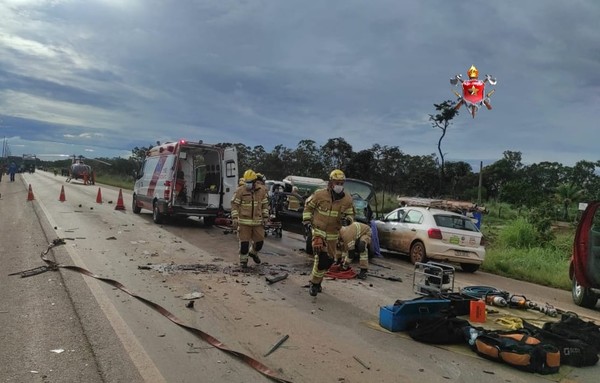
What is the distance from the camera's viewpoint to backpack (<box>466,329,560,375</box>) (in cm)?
491

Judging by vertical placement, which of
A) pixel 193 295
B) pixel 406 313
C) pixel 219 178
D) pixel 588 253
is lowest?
pixel 193 295

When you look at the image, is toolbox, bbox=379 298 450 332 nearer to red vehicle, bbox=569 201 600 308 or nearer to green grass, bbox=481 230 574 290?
red vehicle, bbox=569 201 600 308

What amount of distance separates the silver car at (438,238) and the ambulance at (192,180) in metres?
5.86

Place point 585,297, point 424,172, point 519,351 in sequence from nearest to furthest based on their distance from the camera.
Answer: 1. point 519,351
2. point 585,297
3. point 424,172

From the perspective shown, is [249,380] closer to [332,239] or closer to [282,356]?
[282,356]

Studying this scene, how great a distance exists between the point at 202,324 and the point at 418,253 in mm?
7484

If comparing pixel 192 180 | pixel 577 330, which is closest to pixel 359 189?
pixel 192 180

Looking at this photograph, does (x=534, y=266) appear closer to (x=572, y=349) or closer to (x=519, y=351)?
(x=572, y=349)

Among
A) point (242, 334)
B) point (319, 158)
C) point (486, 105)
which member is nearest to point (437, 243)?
point (242, 334)

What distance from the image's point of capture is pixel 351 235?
10.3 meters

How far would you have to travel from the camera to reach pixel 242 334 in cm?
555

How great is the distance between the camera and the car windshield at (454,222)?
1211 cm

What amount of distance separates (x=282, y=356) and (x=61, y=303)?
3.16 metres

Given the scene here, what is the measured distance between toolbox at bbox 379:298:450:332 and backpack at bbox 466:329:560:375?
79 cm
